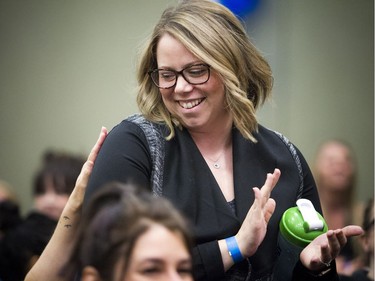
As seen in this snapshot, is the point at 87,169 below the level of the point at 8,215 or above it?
above

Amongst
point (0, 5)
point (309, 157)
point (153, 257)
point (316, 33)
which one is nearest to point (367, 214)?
point (153, 257)

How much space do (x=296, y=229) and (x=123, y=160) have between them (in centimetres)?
64

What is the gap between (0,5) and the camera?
25.8 feet

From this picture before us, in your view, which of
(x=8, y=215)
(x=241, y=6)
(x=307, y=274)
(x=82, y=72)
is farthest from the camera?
(x=82, y=72)

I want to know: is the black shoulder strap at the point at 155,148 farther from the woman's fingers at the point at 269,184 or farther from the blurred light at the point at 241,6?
the blurred light at the point at 241,6

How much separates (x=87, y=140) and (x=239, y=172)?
4.61 m

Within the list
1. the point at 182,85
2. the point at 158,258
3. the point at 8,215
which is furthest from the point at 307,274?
the point at 8,215

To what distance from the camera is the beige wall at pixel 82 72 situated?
7820 millimetres

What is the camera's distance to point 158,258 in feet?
7.58

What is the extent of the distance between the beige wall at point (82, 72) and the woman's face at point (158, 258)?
5377 millimetres

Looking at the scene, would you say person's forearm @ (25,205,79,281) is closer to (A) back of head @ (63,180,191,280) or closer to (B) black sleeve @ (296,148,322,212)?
(A) back of head @ (63,180,191,280)

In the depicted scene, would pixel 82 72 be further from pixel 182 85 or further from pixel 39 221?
pixel 182 85

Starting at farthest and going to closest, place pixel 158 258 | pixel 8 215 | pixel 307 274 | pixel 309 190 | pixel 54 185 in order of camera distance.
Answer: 1. pixel 54 185
2. pixel 8 215
3. pixel 309 190
4. pixel 307 274
5. pixel 158 258

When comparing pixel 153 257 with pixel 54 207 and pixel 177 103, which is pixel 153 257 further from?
pixel 54 207
